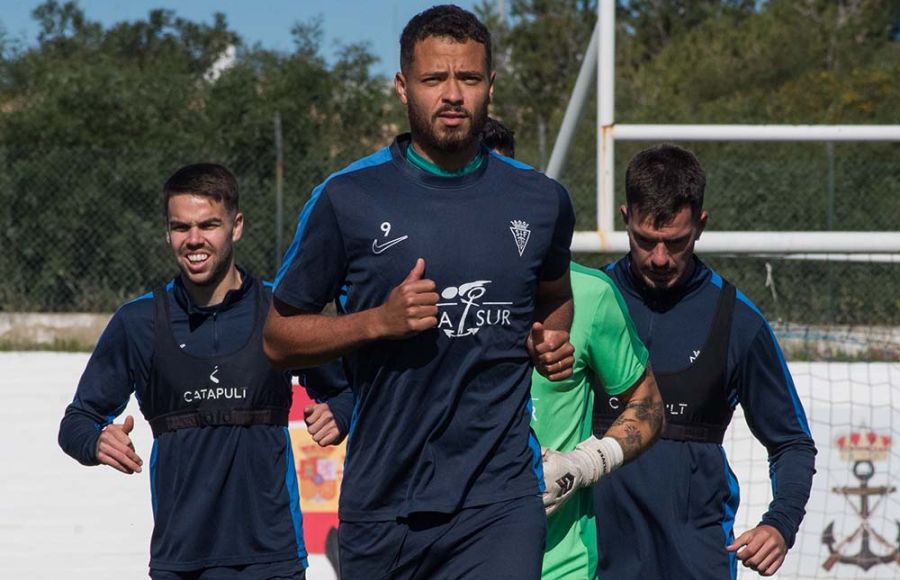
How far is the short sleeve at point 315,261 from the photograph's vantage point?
3.23 m

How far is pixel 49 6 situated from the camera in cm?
1941

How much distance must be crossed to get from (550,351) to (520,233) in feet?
0.90

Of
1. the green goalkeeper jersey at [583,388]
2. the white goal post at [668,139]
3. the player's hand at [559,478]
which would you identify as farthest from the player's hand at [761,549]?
the white goal post at [668,139]

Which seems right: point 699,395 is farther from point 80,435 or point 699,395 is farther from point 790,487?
point 80,435

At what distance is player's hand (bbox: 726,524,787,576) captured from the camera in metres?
3.83

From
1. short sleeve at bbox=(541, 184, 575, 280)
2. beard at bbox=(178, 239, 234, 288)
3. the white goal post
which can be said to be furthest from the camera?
the white goal post

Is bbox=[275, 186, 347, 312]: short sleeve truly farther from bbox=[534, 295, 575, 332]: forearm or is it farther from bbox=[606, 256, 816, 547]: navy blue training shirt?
bbox=[606, 256, 816, 547]: navy blue training shirt

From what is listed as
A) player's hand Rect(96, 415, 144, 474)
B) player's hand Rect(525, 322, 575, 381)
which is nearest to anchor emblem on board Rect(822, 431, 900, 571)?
A: player's hand Rect(96, 415, 144, 474)

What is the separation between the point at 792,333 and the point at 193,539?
617cm

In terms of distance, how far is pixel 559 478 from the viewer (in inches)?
140

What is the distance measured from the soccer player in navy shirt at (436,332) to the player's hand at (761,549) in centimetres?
82

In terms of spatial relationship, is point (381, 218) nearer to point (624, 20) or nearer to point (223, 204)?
point (223, 204)

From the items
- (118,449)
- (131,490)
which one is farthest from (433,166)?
(131,490)

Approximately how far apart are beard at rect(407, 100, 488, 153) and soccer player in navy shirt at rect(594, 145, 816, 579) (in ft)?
3.66
